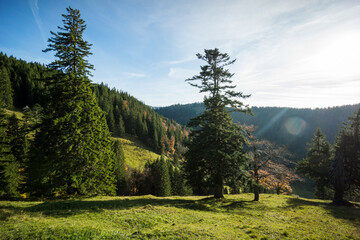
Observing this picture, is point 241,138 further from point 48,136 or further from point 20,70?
point 20,70

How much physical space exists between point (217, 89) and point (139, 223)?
1677 centimetres

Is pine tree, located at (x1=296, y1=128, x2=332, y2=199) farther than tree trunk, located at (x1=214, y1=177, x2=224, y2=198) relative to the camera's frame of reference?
Yes

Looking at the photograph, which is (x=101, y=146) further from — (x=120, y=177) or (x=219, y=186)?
(x=120, y=177)

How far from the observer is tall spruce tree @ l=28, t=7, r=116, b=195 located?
48.1 feet

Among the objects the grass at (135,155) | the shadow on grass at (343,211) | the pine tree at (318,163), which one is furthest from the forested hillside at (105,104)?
the shadow on grass at (343,211)

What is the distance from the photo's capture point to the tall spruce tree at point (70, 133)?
14672mm

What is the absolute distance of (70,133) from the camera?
15.0 m

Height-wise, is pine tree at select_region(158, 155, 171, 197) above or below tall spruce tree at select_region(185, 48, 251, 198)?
below

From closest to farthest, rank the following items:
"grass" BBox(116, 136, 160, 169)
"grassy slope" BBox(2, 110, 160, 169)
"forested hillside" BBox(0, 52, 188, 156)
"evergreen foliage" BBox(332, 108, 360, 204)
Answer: "evergreen foliage" BBox(332, 108, 360, 204) → "grassy slope" BBox(2, 110, 160, 169) → "grass" BBox(116, 136, 160, 169) → "forested hillside" BBox(0, 52, 188, 156)

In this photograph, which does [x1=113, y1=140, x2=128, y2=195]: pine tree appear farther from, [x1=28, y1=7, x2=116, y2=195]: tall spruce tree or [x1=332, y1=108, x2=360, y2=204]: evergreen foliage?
[x1=332, y1=108, x2=360, y2=204]: evergreen foliage

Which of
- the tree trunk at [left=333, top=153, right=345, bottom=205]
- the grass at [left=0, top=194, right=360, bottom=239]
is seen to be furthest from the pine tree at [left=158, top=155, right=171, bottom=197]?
the tree trunk at [left=333, top=153, right=345, bottom=205]

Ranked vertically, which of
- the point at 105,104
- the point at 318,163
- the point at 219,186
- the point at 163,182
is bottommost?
the point at 163,182

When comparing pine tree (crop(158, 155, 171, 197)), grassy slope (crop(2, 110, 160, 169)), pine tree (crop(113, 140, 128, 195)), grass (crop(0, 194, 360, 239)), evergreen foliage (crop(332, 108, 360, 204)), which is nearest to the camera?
grass (crop(0, 194, 360, 239))

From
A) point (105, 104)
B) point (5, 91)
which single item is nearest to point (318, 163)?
point (105, 104)
